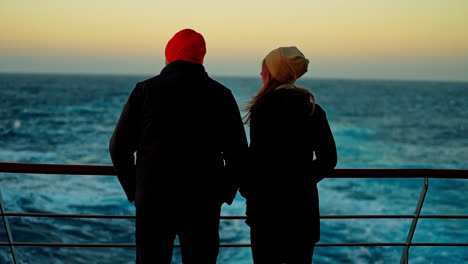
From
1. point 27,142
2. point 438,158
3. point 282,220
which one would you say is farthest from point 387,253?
point 27,142

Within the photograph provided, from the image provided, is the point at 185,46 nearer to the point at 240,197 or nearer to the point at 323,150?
the point at 323,150

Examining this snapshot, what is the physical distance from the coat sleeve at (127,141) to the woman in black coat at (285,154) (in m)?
0.41

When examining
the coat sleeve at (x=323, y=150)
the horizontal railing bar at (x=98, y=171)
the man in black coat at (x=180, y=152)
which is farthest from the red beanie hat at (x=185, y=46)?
the horizontal railing bar at (x=98, y=171)

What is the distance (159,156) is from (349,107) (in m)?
42.6

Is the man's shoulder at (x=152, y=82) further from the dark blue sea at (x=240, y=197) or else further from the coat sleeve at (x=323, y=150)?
the coat sleeve at (x=323, y=150)

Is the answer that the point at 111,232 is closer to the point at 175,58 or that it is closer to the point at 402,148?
the point at 175,58

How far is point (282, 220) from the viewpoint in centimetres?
175

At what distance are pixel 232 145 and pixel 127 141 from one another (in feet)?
1.20

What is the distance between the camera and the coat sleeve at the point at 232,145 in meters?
1.68

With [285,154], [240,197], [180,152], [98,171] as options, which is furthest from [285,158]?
[240,197]

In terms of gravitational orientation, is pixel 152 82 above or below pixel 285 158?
above

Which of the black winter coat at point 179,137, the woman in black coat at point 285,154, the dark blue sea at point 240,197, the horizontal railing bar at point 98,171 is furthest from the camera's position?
the dark blue sea at point 240,197

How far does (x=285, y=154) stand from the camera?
67.2 inches

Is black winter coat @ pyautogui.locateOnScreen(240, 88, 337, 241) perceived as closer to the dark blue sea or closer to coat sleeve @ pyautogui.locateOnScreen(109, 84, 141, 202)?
the dark blue sea
